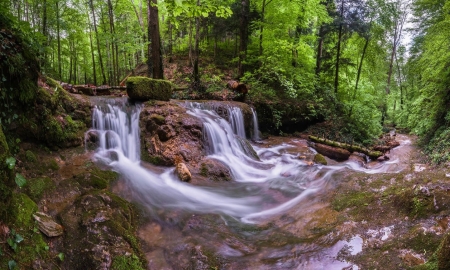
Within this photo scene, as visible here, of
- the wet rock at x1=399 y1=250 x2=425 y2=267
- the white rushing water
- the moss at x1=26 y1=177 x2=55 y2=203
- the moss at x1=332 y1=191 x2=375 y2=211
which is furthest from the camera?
the white rushing water

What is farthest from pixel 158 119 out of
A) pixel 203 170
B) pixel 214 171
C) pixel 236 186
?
pixel 236 186

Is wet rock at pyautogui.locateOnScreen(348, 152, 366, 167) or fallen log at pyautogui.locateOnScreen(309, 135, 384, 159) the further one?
fallen log at pyautogui.locateOnScreen(309, 135, 384, 159)

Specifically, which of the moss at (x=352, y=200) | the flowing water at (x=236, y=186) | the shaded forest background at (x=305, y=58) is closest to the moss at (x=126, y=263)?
the flowing water at (x=236, y=186)

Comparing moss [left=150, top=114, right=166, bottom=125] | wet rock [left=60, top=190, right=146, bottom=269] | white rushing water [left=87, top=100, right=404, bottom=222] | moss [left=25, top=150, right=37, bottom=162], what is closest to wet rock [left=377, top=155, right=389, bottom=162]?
white rushing water [left=87, top=100, right=404, bottom=222]

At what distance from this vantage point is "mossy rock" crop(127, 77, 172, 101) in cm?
846

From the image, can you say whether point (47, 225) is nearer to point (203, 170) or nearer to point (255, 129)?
point (203, 170)

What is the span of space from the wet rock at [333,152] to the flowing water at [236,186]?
645mm

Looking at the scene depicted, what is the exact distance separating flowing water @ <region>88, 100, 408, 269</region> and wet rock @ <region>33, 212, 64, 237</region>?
158 cm

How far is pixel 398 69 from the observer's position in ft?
87.8

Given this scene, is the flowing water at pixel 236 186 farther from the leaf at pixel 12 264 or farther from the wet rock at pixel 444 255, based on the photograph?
the leaf at pixel 12 264

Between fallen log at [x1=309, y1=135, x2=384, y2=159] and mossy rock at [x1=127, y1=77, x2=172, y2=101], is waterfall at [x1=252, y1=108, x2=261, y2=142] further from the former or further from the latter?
mossy rock at [x1=127, y1=77, x2=172, y2=101]

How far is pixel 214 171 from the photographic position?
7031 mm

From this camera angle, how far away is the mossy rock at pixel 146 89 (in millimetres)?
8464

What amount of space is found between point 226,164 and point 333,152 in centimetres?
495
